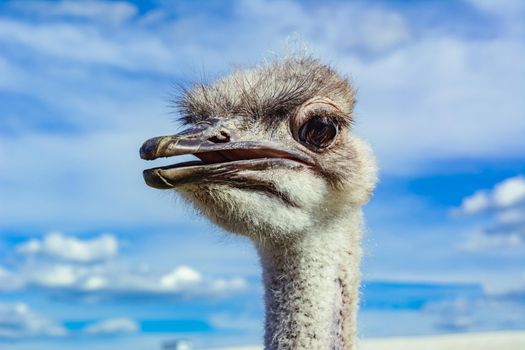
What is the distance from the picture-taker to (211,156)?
3.77 metres

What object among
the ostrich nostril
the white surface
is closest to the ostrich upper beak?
the ostrich nostril

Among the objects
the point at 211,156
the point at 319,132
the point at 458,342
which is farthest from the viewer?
the point at 458,342

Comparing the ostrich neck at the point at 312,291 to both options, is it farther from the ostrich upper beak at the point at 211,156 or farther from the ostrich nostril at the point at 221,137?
the ostrich nostril at the point at 221,137

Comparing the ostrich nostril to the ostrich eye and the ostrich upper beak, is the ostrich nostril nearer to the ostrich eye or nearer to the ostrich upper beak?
the ostrich upper beak

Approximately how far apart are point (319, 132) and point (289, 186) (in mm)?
340

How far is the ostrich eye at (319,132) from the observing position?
13.2 ft

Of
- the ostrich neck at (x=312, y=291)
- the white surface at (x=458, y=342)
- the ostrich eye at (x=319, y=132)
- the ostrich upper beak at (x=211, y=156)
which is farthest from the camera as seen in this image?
the white surface at (x=458, y=342)

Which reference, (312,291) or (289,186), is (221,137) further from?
(312,291)

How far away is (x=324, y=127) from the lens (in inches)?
161

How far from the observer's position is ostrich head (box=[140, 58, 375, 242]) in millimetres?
3715

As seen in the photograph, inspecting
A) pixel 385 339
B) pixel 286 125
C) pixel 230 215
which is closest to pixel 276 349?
pixel 230 215

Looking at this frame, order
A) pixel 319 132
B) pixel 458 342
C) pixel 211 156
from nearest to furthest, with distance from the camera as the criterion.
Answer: pixel 211 156 → pixel 319 132 → pixel 458 342

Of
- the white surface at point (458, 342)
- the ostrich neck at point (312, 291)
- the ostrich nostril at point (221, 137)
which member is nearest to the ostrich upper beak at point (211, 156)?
the ostrich nostril at point (221, 137)

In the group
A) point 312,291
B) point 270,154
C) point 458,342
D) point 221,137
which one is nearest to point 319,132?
point 270,154
